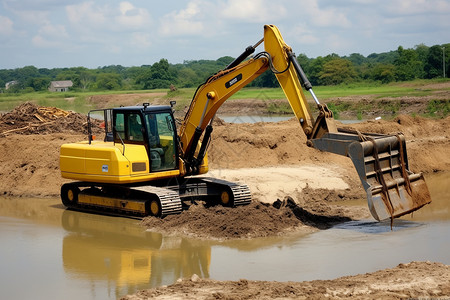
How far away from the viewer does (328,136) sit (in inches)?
501

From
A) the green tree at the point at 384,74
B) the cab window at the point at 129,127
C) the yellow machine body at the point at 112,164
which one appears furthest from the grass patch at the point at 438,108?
the green tree at the point at 384,74

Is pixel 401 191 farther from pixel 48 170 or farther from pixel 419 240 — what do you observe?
pixel 48 170

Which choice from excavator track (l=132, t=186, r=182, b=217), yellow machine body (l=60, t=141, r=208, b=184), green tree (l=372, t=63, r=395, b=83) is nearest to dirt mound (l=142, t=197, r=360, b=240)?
excavator track (l=132, t=186, r=182, b=217)

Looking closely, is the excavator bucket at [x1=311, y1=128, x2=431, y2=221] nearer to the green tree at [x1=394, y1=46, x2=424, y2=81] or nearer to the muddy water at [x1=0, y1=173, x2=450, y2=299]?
the muddy water at [x1=0, y1=173, x2=450, y2=299]

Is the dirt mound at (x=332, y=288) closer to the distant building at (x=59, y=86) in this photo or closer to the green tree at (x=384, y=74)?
the green tree at (x=384, y=74)

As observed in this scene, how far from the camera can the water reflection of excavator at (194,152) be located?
1268cm

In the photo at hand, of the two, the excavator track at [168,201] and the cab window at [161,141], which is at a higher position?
the cab window at [161,141]

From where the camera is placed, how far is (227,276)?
10.4 m

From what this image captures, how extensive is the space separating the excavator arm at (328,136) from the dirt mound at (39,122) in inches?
453

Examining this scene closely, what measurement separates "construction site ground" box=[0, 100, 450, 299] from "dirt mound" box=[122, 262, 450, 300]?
0.01m

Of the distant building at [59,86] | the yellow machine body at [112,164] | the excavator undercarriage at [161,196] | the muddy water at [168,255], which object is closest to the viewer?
the muddy water at [168,255]

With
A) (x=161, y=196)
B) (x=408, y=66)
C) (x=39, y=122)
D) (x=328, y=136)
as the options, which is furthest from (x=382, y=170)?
(x=408, y=66)

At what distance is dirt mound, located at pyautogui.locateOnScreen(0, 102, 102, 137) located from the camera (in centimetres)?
2500

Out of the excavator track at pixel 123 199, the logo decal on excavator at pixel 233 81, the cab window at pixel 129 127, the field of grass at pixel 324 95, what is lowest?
the excavator track at pixel 123 199
